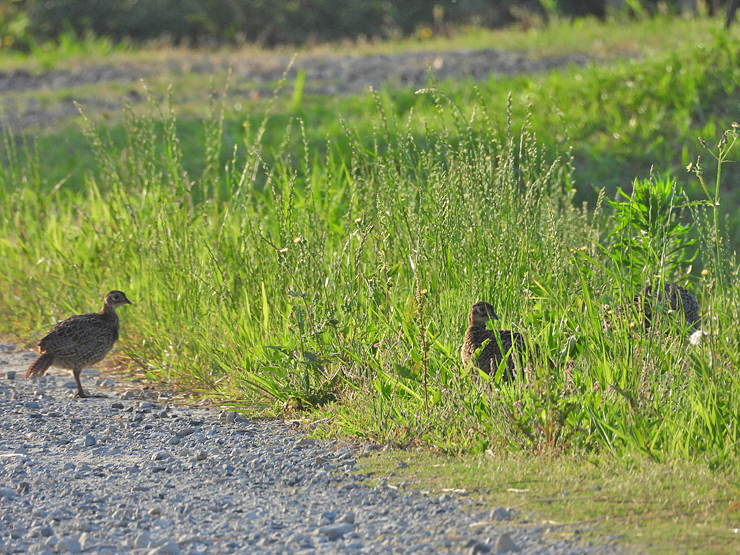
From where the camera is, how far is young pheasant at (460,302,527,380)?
5277mm

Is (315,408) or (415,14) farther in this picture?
(415,14)

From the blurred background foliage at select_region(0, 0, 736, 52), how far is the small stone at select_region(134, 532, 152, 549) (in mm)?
19806

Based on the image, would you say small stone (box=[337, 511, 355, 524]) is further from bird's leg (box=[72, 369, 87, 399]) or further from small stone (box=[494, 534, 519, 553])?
bird's leg (box=[72, 369, 87, 399])

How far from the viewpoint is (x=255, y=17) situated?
24.3 metres

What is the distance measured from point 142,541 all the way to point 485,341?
224 centimetres

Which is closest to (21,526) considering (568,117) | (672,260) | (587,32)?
(672,260)

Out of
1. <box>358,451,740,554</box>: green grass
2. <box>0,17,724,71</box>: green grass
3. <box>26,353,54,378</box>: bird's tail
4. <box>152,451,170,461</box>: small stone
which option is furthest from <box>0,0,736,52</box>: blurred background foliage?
<box>358,451,740,554</box>: green grass

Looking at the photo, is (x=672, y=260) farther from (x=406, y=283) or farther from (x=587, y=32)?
(x=587, y=32)

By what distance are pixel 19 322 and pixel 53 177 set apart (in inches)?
152

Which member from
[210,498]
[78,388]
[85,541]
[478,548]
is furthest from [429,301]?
[85,541]

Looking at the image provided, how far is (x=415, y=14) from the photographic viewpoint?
24.2 meters

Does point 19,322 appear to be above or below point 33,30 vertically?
below

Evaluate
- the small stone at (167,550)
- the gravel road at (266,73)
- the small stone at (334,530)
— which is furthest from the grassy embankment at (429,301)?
the gravel road at (266,73)

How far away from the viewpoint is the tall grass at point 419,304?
14.6 feet
